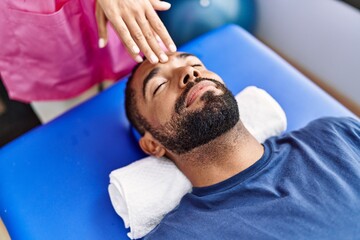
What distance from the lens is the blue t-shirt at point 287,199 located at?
0.83 m

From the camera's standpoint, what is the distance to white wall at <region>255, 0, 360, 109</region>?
133cm

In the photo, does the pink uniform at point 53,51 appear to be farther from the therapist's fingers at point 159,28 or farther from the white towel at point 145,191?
the white towel at point 145,191

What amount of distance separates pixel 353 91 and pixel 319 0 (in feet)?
1.22

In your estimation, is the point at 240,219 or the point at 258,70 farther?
the point at 258,70

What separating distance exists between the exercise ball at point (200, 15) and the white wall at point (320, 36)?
12 cm

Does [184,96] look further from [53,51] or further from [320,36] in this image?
[320,36]

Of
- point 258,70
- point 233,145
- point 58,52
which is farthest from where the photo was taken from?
point 258,70

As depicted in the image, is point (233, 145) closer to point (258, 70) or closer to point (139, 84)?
point (139, 84)

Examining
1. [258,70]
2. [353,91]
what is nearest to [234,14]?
[258,70]

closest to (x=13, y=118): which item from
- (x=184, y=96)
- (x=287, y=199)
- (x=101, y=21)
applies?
(x=101, y=21)

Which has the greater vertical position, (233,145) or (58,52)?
(58,52)

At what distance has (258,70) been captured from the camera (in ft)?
4.45

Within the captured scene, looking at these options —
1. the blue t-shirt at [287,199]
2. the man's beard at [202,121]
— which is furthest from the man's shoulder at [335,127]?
the man's beard at [202,121]

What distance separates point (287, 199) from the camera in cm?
88
